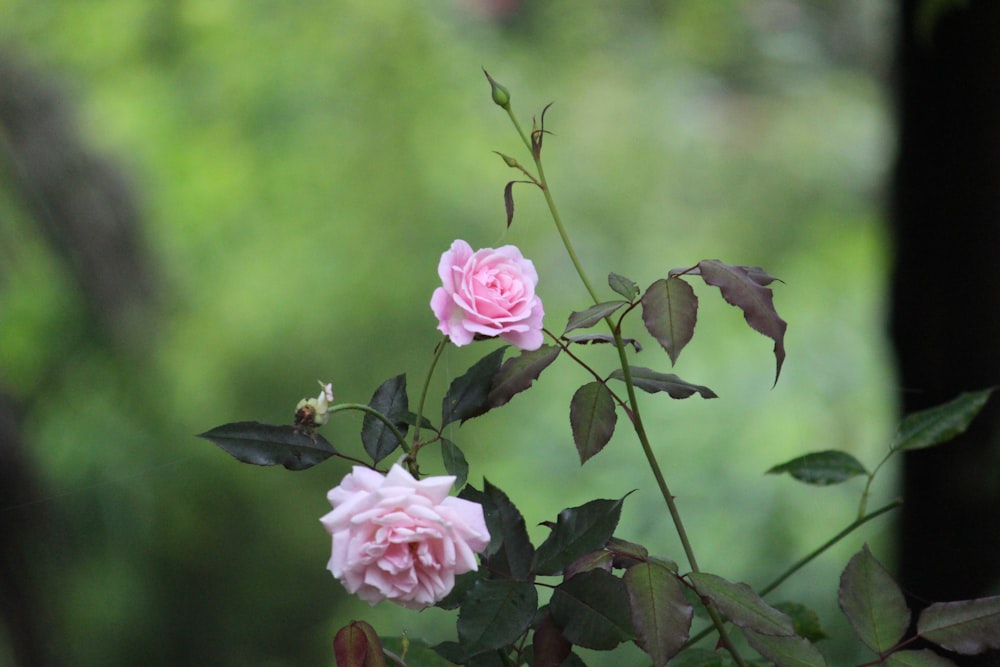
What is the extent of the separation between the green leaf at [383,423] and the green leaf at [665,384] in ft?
0.30

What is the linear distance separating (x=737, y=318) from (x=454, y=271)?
1128 millimetres

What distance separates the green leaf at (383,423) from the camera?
39 cm

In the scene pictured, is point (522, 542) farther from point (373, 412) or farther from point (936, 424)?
point (936, 424)

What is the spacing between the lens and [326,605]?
4.45ft

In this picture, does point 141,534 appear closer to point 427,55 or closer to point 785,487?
point 427,55

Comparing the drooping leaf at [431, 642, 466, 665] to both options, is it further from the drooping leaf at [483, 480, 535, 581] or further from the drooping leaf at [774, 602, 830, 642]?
the drooping leaf at [774, 602, 830, 642]

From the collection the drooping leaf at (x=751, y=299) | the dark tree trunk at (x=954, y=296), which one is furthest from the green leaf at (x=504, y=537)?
the dark tree trunk at (x=954, y=296)

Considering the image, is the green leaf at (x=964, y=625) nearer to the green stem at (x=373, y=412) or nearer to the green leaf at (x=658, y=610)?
the green leaf at (x=658, y=610)

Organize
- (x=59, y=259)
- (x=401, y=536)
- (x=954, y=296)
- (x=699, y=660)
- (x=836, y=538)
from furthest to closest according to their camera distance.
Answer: (x=59, y=259) → (x=954, y=296) → (x=836, y=538) → (x=699, y=660) → (x=401, y=536)

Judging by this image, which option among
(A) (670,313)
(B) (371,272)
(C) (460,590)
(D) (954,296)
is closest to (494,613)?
(C) (460,590)

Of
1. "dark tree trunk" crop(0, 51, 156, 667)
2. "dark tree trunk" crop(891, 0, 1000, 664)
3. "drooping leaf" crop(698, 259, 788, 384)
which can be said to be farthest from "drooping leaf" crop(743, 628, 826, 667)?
"dark tree trunk" crop(0, 51, 156, 667)

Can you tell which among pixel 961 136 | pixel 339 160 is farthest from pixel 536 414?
pixel 961 136

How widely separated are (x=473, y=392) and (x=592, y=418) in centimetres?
5

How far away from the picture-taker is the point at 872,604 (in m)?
0.38
